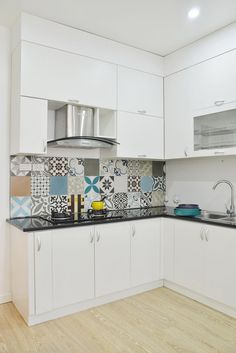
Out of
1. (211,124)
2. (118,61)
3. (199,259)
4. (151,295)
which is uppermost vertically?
(118,61)

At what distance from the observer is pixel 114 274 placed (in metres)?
2.84

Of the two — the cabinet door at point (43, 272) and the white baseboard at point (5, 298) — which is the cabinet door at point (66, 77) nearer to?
the cabinet door at point (43, 272)

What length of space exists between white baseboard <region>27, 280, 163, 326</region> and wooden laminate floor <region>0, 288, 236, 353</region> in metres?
0.05

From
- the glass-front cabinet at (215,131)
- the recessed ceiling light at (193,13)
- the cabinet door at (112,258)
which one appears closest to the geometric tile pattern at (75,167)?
the cabinet door at (112,258)

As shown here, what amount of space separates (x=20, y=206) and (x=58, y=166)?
0.57 m

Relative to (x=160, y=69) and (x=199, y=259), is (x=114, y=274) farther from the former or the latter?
(x=160, y=69)

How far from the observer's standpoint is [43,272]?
2438 mm

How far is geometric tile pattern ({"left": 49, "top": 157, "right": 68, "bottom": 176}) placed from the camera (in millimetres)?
3086

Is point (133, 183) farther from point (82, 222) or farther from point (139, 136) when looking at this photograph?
point (82, 222)

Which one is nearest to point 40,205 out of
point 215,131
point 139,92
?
point 139,92

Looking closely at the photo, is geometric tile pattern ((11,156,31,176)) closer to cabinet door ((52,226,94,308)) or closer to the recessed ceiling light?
cabinet door ((52,226,94,308))

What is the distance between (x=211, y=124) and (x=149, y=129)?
2.37 feet

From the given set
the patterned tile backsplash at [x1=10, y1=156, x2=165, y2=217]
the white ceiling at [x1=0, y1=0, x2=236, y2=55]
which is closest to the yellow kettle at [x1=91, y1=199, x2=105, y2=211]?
the patterned tile backsplash at [x1=10, y1=156, x2=165, y2=217]

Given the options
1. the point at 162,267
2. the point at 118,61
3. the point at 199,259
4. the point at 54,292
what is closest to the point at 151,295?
the point at 162,267
